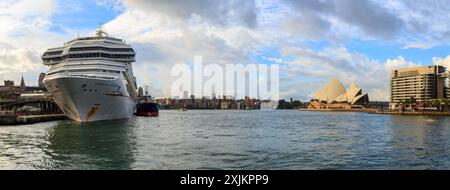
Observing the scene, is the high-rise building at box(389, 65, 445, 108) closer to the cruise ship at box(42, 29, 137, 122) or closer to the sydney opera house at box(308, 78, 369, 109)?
the sydney opera house at box(308, 78, 369, 109)

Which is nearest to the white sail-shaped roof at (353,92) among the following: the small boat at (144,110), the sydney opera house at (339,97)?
the sydney opera house at (339,97)

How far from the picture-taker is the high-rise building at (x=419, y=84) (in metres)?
151

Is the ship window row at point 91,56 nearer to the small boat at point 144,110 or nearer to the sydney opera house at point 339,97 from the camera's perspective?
the small boat at point 144,110

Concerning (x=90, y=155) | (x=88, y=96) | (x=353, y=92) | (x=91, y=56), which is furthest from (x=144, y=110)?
(x=353, y=92)

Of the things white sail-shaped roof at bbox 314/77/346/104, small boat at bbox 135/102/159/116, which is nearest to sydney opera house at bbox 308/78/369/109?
white sail-shaped roof at bbox 314/77/346/104

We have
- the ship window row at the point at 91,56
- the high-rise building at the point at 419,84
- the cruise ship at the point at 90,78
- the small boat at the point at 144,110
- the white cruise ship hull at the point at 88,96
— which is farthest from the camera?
the high-rise building at the point at 419,84

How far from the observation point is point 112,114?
140 ft

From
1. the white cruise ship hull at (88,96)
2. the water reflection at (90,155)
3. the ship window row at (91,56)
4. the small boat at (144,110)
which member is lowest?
the water reflection at (90,155)

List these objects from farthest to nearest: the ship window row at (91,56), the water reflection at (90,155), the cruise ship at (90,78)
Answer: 1. the ship window row at (91,56)
2. the cruise ship at (90,78)
3. the water reflection at (90,155)

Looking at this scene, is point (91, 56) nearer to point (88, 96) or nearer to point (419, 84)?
point (88, 96)

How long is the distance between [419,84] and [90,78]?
143721 mm

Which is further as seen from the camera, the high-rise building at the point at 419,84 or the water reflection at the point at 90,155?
the high-rise building at the point at 419,84
